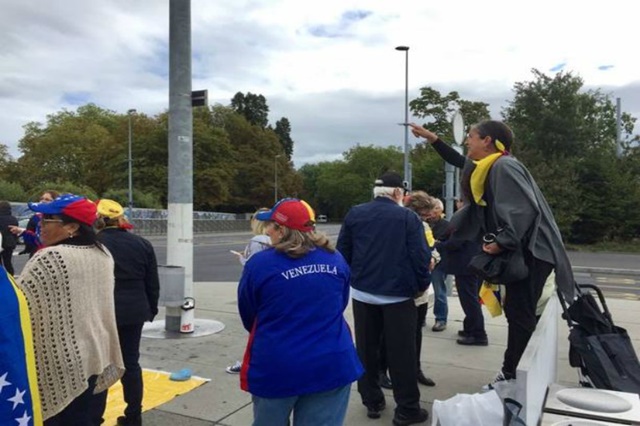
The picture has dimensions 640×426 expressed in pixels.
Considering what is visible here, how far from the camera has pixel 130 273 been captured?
396 cm

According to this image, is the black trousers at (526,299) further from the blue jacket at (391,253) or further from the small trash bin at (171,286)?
the small trash bin at (171,286)

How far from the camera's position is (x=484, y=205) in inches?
145

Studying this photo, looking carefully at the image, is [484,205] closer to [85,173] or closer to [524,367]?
[524,367]

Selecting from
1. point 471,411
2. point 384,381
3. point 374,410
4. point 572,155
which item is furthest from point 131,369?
point 572,155

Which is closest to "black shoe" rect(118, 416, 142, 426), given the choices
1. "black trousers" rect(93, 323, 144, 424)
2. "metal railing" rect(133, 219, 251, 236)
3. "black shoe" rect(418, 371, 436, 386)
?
"black trousers" rect(93, 323, 144, 424)

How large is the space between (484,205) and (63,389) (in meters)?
2.72

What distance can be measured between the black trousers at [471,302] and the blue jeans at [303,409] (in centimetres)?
393

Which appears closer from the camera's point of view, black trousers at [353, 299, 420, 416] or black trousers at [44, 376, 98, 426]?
black trousers at [44, 376, 98, 426]

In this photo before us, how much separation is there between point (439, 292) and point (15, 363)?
598cm

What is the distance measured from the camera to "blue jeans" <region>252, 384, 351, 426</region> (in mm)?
2701

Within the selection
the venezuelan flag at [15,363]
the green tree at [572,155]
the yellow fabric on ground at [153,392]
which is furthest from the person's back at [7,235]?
the green tree at [572,155]

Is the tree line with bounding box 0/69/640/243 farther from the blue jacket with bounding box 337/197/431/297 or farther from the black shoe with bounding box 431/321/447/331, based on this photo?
the blue jacket with bounding box 337/197/431/297

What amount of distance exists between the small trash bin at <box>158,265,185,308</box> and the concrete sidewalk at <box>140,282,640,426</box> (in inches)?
18.4

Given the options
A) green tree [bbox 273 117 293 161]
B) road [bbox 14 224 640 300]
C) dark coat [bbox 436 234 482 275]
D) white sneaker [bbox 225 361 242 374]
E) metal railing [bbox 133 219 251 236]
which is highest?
green tree [bbox 273 117 293 161]
